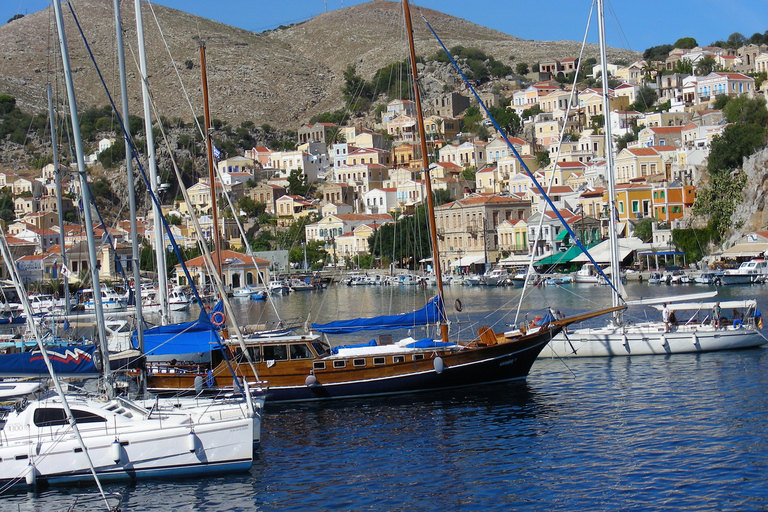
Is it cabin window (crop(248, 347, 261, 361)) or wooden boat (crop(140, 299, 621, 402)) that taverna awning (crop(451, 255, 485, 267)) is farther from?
cabin window (crop(248, 347, 261, 361))

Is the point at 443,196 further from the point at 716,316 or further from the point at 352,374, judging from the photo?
the point at 352,374

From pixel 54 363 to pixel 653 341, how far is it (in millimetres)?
19297

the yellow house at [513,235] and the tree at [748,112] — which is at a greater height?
the tree at [748,112]

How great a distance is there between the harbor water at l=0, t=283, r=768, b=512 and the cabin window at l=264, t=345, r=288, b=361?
136cm

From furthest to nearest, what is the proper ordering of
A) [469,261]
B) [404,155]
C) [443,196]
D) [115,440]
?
[404,155]
[443,196]
[469,261]
[115,440]

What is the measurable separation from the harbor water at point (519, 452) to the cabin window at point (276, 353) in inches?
53.6

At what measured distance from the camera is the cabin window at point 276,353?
964 inches

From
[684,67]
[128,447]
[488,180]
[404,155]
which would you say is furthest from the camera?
[684,67]

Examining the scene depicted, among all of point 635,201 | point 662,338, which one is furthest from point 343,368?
point 635,201

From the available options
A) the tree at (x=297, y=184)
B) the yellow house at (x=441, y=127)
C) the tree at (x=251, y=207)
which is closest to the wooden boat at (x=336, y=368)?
the tree at (x=251, y=207)

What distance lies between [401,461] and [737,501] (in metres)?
6.67

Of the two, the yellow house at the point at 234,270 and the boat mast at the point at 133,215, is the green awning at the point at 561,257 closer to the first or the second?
the yellow house at the point at 234,270

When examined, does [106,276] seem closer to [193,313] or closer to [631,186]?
[193,313]

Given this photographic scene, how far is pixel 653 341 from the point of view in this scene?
30891mm
